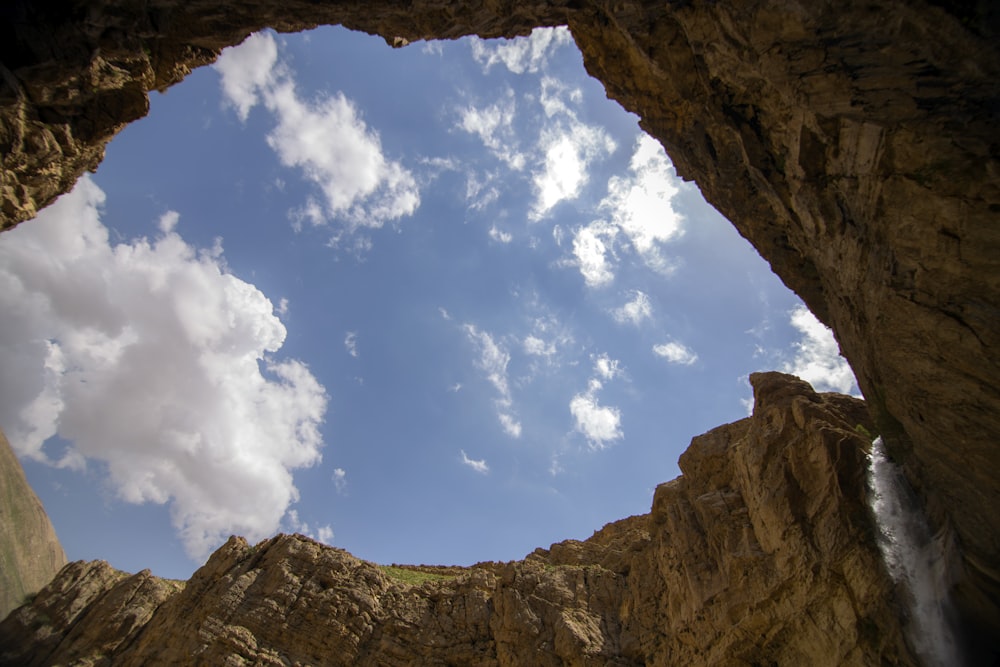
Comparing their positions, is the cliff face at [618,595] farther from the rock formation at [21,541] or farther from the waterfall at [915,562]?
the rock formation at [21,541]

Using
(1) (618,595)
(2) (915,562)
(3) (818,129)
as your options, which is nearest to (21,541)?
(1) (618,595)

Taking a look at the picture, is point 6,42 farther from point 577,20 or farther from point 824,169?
point 824,169

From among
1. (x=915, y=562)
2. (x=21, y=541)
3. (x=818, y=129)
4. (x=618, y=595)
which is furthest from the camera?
(x=21, y=541)

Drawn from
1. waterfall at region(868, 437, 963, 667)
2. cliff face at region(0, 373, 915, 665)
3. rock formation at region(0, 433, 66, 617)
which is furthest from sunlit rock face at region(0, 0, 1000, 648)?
rock formation at region(0, 433, 66, 617)

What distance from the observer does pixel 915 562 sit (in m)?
15.2

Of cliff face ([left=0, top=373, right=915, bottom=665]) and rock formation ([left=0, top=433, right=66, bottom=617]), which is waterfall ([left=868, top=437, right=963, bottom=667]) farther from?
rock formation ([left=0, top=433, right=66, bottom=617])

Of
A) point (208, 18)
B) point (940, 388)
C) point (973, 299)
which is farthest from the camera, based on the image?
point (208, 18)

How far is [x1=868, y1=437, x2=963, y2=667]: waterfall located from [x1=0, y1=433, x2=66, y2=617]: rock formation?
165ft

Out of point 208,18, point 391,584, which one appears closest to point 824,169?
point 208,18

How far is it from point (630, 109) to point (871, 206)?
10.6 m

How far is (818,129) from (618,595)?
25297mm

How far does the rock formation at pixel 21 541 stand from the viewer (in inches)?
1350

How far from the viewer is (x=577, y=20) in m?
17.5

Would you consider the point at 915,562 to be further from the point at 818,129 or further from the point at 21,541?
the point at 21,541
